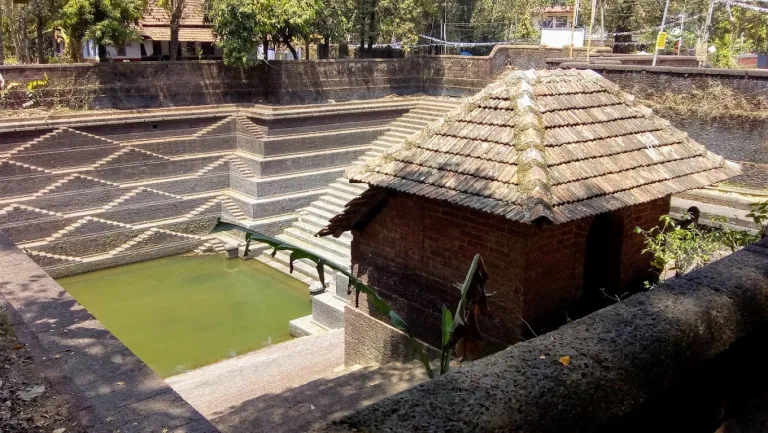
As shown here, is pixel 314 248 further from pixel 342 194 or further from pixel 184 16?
pixel 184 16

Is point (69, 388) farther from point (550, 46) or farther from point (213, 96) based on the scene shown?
point (550, 46)

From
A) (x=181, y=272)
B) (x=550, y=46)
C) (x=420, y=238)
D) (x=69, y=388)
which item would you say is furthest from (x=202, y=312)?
(x=550, y=46)

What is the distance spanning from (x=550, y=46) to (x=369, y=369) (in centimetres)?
1391

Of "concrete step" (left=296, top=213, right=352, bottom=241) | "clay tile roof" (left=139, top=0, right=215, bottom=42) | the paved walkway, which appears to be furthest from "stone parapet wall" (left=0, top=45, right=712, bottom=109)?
the paved walkway

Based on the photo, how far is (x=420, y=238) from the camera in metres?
5.49

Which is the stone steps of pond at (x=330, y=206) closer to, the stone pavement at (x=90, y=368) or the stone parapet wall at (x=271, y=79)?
the stone parapet wall at (x=271, y=79)

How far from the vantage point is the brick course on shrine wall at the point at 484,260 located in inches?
190

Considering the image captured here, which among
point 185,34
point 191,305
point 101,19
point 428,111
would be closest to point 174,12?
point 101,19

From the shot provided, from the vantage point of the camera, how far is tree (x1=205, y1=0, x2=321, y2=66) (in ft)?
43.4

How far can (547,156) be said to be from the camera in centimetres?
492

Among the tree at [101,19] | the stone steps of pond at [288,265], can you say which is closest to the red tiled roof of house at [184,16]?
the tree at [101,19]

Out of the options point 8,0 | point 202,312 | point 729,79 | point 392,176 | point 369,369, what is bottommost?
point 202,312

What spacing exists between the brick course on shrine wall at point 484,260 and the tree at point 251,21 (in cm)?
874

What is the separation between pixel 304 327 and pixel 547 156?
5356mm
